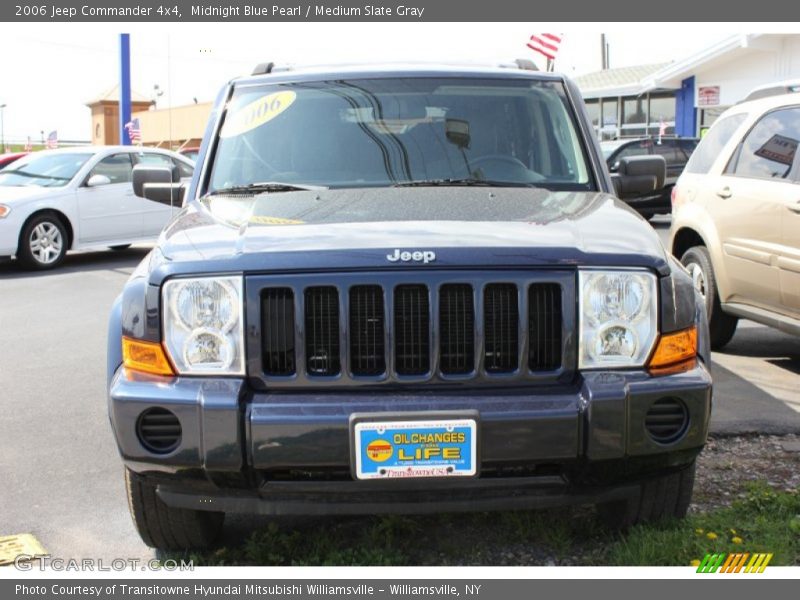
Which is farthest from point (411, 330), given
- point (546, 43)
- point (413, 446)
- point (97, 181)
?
point (546, 43)

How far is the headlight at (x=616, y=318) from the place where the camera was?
307 cm

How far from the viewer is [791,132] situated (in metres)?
6.07

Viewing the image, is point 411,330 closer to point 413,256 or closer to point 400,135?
point 413,256

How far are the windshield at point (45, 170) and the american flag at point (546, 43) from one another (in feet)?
32.7

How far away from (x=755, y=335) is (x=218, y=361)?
5.71 meters

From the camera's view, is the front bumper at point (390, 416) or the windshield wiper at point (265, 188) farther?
the windshield wiper at point (265, 188)

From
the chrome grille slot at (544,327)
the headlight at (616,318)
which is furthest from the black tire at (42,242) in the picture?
the headlight at (616,318)

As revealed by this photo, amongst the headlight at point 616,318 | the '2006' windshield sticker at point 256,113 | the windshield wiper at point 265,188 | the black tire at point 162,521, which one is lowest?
the black tire at point 162,521

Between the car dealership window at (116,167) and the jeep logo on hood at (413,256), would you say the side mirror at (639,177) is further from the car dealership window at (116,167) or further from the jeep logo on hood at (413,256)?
the car dealership window at (116,167)

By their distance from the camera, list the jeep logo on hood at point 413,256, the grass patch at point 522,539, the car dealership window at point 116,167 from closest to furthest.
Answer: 1. the jeep logo on hood at point 413,256
2. the grass patch at point 522,539
3. the car dealership window at point 116,167

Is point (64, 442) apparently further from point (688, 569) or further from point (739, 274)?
point (739, 274)

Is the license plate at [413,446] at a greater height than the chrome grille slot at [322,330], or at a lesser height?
lesser

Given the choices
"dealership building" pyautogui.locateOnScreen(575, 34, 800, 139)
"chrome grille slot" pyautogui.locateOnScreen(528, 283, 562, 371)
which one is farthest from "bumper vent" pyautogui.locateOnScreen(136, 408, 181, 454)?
"dealership building" pyautogui.locateOnScreen(575, 34, 800, 139)
